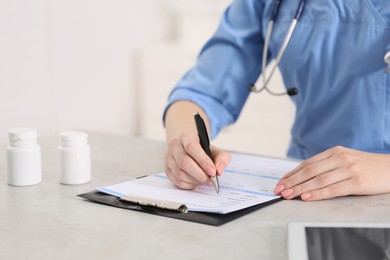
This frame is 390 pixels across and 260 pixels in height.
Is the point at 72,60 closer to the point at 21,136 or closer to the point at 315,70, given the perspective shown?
the point at 315,70

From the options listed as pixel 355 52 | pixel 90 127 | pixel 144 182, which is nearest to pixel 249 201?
pixel 144 182

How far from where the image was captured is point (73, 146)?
113 centimetres

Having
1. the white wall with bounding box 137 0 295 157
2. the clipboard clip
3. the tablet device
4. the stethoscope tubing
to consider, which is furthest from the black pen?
the white wall with bounding box 137 0 295 157

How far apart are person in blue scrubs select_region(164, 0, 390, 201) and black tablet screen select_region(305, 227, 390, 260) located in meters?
0.19

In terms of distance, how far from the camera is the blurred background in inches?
79.0

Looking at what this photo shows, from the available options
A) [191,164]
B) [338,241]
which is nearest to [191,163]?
[191,164]

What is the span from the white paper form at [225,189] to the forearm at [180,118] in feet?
0.56

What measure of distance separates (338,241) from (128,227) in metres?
0.29

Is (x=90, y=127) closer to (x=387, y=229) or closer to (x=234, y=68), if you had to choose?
(x=234, y=68)

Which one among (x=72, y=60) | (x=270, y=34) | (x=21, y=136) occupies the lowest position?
(x=72, y=60)

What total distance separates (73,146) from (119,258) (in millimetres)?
371

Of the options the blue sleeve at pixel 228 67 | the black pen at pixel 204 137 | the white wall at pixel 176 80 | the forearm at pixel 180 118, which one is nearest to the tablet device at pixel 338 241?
the black pen at pixel 204 137

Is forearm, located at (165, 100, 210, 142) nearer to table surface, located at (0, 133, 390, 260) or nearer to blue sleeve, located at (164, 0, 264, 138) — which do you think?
blue sleeve, located at (164, 0, 264, 138)

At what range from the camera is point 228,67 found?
1.54m
